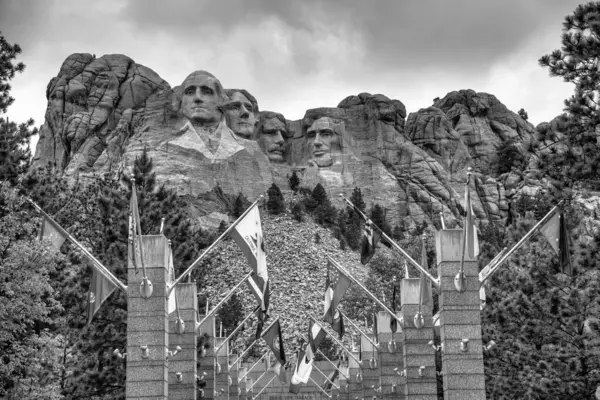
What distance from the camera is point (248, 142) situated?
135 m

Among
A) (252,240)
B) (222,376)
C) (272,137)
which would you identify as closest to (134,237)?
(252,240)

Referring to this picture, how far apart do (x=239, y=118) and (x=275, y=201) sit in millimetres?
12841

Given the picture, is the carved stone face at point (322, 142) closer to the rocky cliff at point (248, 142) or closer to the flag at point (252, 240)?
the rocky cliff at point (248, 142)

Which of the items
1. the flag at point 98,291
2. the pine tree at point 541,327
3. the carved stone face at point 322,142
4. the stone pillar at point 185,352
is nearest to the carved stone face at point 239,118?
the carved stone face at point 322,142

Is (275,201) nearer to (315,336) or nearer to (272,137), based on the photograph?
(272,137)

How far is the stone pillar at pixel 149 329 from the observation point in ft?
85.4

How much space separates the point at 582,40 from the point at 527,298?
9.86 metres

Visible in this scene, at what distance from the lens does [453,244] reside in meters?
26.7

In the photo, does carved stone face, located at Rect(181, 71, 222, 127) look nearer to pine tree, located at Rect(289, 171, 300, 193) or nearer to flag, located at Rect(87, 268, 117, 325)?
pine tree, located at Rect(289, 171, 300, 193)

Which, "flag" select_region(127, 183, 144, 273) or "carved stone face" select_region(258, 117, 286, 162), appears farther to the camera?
"carved stone face" select_region(258, 117, 286, 162)

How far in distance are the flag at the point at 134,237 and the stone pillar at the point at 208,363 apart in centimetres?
1082

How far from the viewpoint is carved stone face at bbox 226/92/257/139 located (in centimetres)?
13512

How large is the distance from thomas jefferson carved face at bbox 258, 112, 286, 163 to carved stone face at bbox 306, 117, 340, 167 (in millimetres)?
3818

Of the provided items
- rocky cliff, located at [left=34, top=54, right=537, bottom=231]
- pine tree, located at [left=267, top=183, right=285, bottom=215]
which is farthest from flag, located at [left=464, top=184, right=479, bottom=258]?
pine tree, located at [left=267, top=183, right=285, bottom=215]
